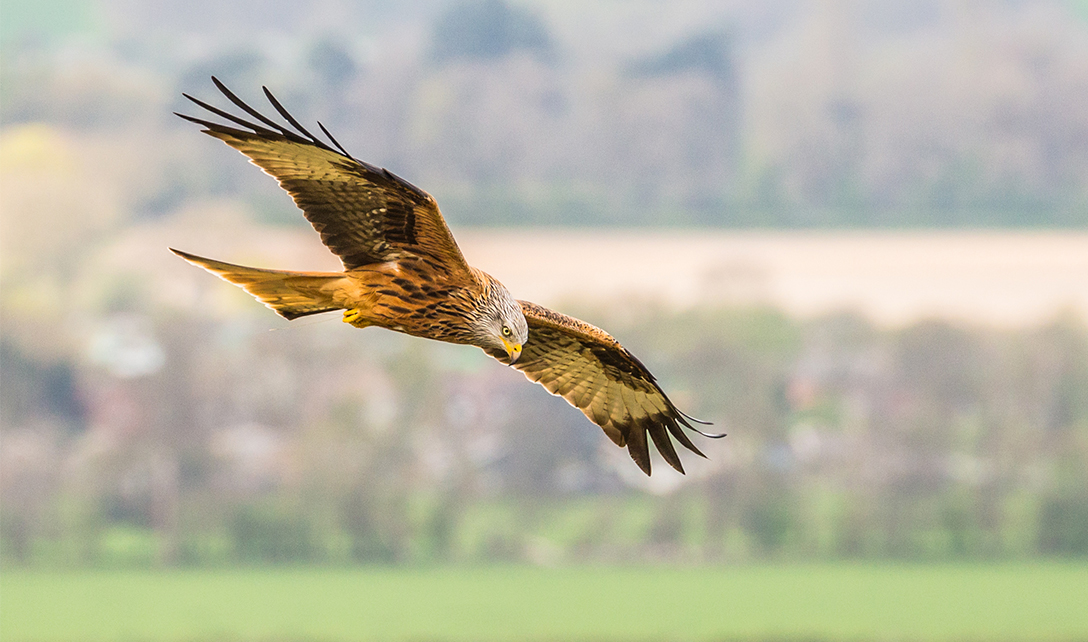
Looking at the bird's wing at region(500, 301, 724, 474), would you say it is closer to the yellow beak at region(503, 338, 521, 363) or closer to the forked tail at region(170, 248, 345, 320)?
the yellow beak at region(503, 338, 521, 363)

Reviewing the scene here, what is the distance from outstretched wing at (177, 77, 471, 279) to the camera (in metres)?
3.04

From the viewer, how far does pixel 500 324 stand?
3.10 m

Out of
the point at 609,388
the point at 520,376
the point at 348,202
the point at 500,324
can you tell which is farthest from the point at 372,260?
the point at 520,376

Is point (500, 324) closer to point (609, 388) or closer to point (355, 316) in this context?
point (355, 316)

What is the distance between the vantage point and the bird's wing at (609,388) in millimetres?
4102

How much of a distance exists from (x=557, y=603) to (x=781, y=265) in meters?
7.46

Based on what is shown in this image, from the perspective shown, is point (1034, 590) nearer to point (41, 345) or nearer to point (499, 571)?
point (499, 571)

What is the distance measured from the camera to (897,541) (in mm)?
21922

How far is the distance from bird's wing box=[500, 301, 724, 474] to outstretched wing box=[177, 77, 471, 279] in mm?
991

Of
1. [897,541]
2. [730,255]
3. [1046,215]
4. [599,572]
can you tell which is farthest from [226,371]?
[1046,215]

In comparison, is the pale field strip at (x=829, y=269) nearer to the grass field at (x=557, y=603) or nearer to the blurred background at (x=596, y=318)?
the blurred background at (x=596, y=318)

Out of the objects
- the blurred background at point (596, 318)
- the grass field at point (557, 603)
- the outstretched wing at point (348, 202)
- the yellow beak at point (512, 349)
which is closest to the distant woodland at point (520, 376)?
the blurred background at point (596, 318)

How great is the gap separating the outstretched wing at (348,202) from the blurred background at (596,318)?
1725 cm

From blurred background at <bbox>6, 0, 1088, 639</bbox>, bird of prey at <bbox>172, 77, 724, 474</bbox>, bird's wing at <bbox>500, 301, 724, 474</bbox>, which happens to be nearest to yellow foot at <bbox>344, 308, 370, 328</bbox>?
bird of prey at <bbox>172, 77, 724, 474</bbox>
